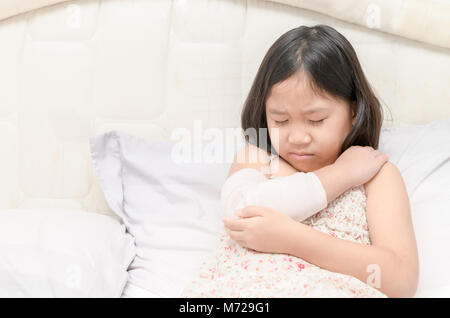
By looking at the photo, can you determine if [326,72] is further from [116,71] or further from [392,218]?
[116,71]

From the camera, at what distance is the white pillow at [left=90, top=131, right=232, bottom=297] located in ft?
4.08

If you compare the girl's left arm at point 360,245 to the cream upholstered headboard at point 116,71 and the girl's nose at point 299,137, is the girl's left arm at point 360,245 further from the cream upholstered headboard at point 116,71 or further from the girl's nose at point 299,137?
the cream upholstered headboard at point 116,71

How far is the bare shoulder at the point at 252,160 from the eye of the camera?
1.24 meters

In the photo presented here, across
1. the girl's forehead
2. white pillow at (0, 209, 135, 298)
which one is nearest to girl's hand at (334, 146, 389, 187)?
the girl's forehead

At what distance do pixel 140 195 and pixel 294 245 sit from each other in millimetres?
456

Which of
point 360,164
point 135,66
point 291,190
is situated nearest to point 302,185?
point 291,190

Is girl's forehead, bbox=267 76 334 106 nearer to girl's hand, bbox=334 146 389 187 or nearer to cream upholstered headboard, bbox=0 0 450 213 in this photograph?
girl's hand, bbox=334 146 389 187

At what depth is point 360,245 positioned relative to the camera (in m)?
1.03

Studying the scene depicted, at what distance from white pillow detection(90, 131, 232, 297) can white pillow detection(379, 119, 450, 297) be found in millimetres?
407

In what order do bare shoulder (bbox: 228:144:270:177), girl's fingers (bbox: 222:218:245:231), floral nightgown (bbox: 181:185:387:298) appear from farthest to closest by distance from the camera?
bare shoulder (bbox: 228:144:270:177) → girl's fingers (bbox: 222:218:245:231) → floral nightgown (bbox: 181:185:387:298)

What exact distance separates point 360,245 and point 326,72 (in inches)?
13.7

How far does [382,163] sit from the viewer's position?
1.15 m

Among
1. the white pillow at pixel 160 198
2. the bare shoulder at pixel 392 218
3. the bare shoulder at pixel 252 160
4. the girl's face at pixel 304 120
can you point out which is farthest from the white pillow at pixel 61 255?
the bare shoulder at pixel 392 218

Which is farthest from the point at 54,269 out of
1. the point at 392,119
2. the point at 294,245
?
the point at 392,119
